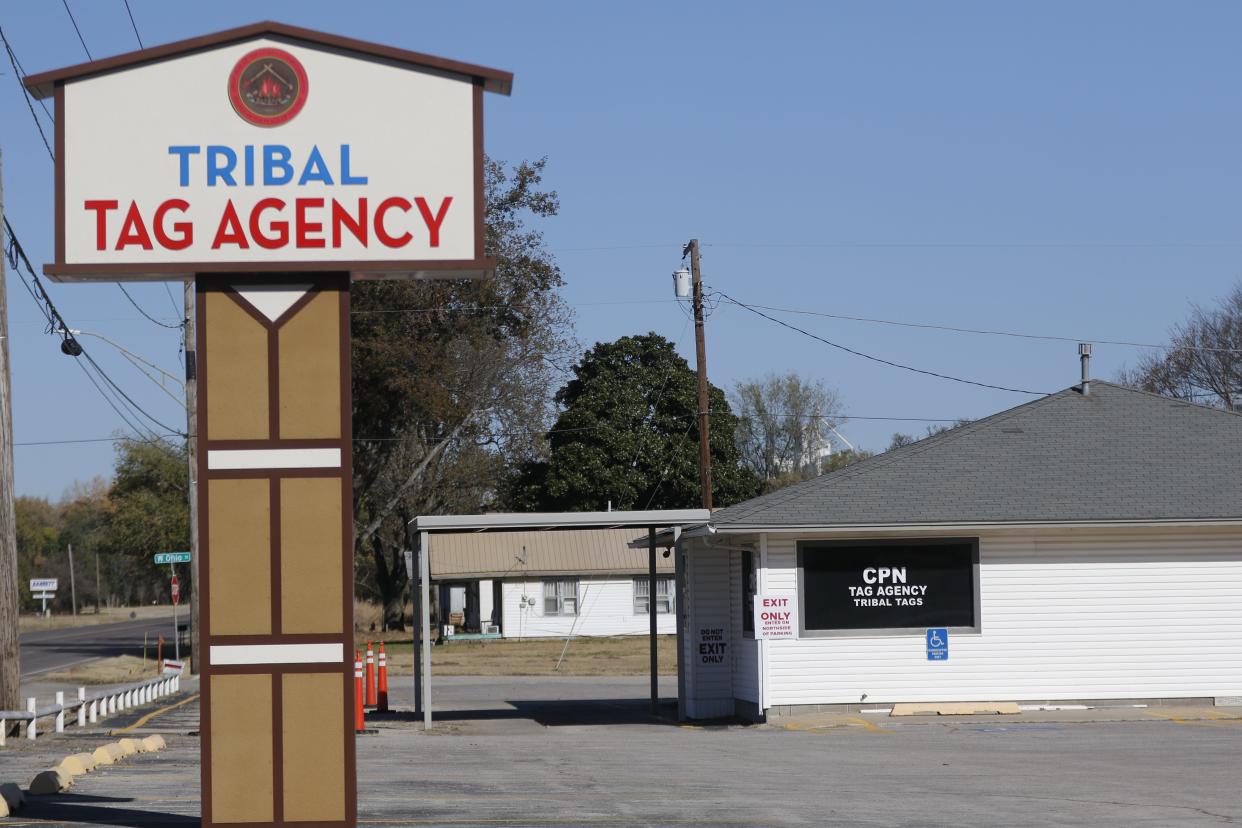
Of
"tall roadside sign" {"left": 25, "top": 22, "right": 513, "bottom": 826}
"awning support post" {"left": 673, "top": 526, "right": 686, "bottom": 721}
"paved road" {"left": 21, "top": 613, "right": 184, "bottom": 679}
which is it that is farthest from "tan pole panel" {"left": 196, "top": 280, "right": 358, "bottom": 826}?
"paved road" {"left": 21, "top": 613, "right": 184, "bottom": 679}

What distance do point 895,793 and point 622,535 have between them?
132 feet

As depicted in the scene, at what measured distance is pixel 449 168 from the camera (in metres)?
11.3

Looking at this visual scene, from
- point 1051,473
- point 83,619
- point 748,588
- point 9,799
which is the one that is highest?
point 1051,473

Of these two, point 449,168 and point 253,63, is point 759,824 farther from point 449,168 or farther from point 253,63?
point 253,63

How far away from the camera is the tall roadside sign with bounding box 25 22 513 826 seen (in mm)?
10789

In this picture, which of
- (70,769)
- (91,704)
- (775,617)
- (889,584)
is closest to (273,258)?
(70,769)

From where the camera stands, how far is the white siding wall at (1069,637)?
22000 mm

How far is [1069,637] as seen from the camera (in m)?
22.3

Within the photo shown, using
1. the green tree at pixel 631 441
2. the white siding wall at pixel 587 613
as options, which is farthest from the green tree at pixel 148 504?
the white siding wall at pixel 587 613

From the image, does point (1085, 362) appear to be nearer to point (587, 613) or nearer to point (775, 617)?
point (775, 617)

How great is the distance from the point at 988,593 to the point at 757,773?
8.00 meters

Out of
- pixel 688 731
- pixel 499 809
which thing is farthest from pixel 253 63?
pixel 688 731

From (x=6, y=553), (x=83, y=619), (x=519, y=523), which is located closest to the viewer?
(x=6, y=553)

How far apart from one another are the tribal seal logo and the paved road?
31.5 metres
